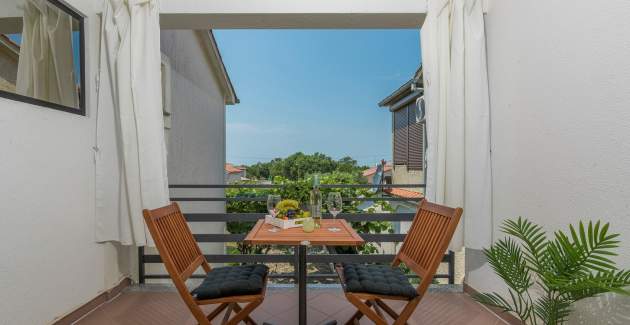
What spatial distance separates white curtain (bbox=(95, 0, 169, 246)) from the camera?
7.30 feet

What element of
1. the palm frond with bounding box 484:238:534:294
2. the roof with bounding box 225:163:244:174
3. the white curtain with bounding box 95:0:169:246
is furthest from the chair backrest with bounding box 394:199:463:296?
the roof with bounding box 225:163:244:174

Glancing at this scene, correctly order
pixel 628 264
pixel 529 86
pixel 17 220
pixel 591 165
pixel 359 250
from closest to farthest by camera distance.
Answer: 1. pixel 628 264
2. pixel 591 165
3. pixel 17 220
4. pixel 529 86
5. pixel 359 250

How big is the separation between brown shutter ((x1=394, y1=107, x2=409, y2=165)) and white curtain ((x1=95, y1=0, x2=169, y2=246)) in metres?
6.95

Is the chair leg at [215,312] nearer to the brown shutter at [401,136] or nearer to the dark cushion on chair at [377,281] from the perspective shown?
the dark cushion on chair at [377,281]

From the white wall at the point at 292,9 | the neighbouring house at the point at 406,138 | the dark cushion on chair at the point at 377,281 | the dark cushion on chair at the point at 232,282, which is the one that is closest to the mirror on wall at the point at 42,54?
the white wall at the point at 292,9

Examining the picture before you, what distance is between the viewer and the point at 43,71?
1935mm

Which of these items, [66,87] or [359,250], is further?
[359,250]

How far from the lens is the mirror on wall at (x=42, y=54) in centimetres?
168

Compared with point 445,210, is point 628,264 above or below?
below

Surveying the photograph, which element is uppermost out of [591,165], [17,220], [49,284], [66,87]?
[66,87]

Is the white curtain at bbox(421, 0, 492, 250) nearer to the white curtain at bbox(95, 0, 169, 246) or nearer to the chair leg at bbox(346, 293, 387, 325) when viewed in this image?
the chair leg at bbox(346, 293, 387, 325)

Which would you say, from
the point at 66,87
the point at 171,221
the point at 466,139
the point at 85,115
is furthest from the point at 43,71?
the point at 466,139

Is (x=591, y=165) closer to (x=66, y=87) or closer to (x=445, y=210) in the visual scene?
(x=445, y=210)

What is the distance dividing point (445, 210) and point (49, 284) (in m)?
2.48
